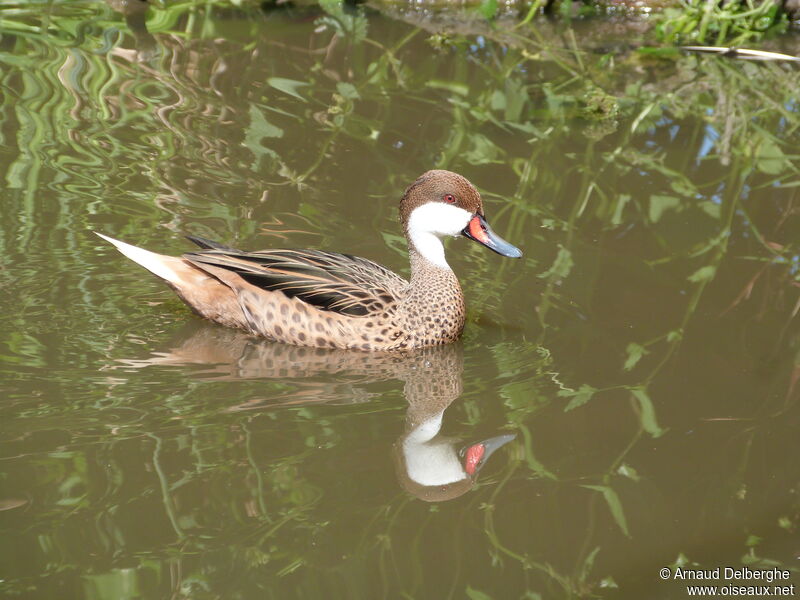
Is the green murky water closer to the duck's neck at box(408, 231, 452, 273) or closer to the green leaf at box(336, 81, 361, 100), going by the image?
the green leaf at box(336, 81, 361, 100)

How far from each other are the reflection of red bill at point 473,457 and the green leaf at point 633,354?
1234 millimetres

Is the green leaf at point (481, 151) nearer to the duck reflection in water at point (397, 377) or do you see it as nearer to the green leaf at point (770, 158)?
the green leaf at point (770, 158)

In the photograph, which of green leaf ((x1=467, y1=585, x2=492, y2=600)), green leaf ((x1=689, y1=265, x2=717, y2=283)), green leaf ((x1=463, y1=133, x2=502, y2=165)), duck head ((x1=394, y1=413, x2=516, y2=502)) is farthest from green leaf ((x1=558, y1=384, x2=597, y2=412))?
green leaf ((x1=463, y1=133, x2=502, y2=165))

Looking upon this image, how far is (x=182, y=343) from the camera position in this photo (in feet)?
22.1

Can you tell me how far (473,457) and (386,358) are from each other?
1.27 meters

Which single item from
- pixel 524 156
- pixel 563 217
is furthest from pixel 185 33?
pixel 563 217

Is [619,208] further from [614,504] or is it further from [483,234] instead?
[614,504]

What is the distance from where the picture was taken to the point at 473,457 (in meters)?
5.59

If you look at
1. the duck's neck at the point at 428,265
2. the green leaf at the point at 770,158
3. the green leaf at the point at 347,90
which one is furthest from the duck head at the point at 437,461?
the green leaf at the point at 347,90

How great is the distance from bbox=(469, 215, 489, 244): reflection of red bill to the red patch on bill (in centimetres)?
166

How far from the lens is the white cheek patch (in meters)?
6.91

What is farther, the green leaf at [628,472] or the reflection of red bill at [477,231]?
the reflection of red bill at [477,231]

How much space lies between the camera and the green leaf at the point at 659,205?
27.7 ft

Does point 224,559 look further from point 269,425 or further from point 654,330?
point 654,330
